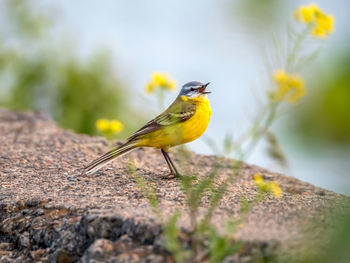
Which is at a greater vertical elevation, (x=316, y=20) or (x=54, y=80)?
(x=54, y=80)

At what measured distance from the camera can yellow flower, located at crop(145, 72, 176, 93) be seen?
4148 mm

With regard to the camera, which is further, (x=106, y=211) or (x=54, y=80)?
(x=54, y=80)

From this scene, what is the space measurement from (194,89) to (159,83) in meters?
1.66

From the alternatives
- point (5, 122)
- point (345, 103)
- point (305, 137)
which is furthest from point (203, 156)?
point (345, 103)

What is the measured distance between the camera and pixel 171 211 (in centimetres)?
375

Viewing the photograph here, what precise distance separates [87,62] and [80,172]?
4.78 meters

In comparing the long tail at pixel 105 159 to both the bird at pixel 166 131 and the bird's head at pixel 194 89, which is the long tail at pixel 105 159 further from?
the bird's head at pixel 194 89

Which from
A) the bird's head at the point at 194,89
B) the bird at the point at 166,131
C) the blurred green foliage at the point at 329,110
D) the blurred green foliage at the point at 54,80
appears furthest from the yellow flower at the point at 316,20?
the blurred green foliage at the point at 54,80

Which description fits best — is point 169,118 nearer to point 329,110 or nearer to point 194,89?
point 194,89

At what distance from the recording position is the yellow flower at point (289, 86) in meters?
3.21

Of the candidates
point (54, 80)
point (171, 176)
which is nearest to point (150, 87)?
point (171, 176)

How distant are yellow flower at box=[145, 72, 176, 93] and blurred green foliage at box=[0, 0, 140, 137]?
15.4 feet

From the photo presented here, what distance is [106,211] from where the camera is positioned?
3775 mm

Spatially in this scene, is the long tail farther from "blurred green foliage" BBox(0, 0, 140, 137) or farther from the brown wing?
"blurred green foliage" BBox(0, 0, 140, 137)
